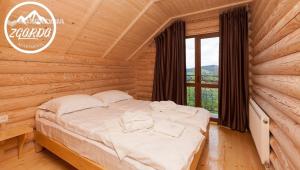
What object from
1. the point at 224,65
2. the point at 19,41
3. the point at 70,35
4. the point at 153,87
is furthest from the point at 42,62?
the point at 224,65

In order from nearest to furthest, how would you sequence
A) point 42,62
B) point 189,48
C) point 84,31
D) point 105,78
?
point 42,62
point 84,31
point 105,78
point 189,48

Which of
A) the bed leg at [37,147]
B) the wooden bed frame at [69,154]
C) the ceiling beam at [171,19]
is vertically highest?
the ceiling beam at [171,19]

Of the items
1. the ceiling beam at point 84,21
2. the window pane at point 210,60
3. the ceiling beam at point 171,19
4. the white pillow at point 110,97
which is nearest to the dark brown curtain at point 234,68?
the ceiling beam at point 171,19

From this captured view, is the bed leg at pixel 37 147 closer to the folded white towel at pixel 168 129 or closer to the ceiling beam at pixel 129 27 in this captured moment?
the folded white towel at pixel 168 129

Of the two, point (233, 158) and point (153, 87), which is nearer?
point (233, 158)

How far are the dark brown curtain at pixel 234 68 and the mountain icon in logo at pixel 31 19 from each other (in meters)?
3.27

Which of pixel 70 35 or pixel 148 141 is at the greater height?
pixel 70 35

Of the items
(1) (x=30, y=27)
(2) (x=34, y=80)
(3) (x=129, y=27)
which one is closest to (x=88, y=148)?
(2) (x=34, y=80)

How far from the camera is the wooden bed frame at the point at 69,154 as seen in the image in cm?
159

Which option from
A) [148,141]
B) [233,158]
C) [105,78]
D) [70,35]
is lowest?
[233,158]

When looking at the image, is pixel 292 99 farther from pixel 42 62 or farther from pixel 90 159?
pixel 42 62

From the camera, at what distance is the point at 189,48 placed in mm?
4000

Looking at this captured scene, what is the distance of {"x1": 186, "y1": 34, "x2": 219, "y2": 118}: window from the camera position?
377 cm

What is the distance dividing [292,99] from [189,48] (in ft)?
9.53
